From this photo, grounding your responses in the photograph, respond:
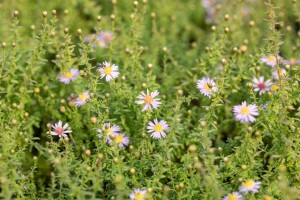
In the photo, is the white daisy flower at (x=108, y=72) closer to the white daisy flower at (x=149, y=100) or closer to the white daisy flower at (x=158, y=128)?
the white daisy flower at (x=149, y=100)

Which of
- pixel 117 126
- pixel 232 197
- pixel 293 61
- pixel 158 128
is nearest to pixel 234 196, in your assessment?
pixel 232 197

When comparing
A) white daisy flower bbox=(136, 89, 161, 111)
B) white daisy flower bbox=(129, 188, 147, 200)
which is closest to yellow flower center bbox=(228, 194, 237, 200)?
white daisy flower bbox=(129, 188, 147, 200)

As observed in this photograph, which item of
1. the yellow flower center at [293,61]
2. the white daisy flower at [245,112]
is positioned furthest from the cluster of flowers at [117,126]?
the yellow flower center at [293,61]

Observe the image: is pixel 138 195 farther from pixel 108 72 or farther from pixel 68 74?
pixel 68 74

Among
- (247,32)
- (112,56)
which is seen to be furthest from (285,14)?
(112,56)

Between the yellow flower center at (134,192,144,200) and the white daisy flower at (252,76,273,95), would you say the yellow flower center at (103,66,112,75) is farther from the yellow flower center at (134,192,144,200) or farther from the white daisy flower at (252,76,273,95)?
the white daisy flower at (252,76,273,95)

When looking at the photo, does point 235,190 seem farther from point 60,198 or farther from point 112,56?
point 112,56
